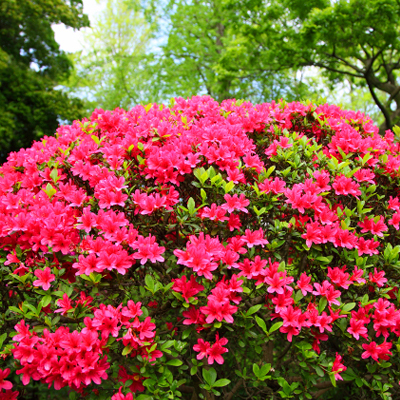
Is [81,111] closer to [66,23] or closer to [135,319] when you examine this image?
[66,23]

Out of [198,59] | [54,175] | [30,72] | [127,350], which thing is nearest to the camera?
[127,350]

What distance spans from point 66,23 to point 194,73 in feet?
18.8

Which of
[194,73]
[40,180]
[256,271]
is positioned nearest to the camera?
[256,271]

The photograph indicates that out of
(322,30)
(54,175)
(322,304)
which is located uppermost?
(322,30)

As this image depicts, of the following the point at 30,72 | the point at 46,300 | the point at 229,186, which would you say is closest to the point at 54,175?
the point at 46,300

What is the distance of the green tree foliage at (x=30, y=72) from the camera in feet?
41.0

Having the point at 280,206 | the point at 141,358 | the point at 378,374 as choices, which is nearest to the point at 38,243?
the point at 141,358

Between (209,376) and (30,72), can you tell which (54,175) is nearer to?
(209,376)

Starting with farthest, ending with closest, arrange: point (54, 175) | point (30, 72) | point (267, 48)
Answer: point (30, 72)
point (267, 48)
point (54, 175)

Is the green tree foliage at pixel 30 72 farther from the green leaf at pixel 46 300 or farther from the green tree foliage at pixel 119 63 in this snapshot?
the green leaf at pixel 46 300

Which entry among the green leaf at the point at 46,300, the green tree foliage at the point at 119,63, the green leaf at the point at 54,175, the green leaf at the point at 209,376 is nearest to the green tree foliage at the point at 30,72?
the green tree foliage at the point at 119,63

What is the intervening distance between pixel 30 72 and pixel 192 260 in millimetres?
14509

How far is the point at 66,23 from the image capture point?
13797 mm

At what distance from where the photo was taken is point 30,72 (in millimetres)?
13719
